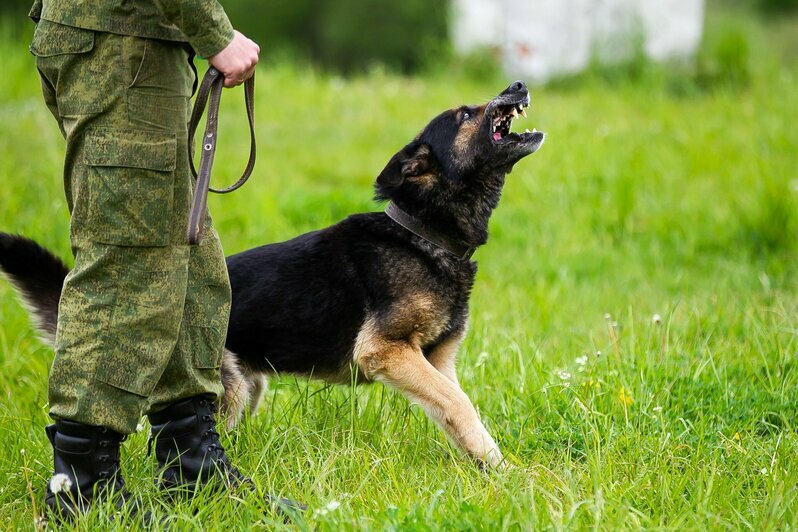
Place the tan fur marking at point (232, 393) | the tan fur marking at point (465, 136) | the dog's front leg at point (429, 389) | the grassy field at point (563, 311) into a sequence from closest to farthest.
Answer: the grassy field at point (563, 311) < the dog's front leg at point (429, 389) < the tan fur marking at point (232, 393) < the tan fur marking at point (465, 136)

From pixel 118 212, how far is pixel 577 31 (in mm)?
9363

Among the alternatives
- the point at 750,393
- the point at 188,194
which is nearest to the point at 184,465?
the point at 188,194

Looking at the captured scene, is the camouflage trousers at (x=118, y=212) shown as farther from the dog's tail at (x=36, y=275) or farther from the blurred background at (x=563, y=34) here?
the blurred background at (x=563, y=34)

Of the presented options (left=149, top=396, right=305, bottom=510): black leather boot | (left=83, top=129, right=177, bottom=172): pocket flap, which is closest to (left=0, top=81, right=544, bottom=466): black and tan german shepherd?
(left=149, top=396, right=305, bottom=510): black leather boot

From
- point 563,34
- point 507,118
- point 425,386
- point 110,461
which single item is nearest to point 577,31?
point 563,34

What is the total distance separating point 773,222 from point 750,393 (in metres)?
2.93

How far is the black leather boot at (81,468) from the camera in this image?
2570 mm

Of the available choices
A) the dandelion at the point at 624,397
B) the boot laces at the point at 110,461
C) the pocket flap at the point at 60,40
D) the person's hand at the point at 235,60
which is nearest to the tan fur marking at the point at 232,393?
the boot laces at the point at 110,461

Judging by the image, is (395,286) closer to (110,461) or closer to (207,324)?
(207,324)

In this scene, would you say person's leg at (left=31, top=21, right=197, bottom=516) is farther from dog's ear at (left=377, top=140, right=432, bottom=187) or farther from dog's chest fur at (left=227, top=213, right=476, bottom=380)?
dog's ear at (left=377, top=140, right=432, bottom=187)

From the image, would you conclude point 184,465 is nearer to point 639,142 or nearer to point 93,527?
point 93,527

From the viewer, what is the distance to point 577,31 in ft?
35.9

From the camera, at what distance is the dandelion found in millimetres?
Result: 3332

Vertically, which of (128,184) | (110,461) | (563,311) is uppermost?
(128,184)
